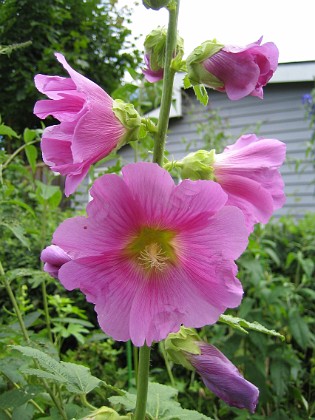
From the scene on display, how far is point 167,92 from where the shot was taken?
86cm

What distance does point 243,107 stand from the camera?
292 inches

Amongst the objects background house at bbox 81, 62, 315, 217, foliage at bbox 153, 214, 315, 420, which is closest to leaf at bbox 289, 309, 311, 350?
foliage at bbox 153, 214, 315, 420

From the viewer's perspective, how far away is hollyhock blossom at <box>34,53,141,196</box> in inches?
30.0

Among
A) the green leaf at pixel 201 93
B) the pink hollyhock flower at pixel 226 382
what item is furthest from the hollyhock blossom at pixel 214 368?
the green leaf at pixel 201 93

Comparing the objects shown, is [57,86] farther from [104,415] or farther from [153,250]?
[104,415]

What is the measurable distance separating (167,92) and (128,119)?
0.32ft

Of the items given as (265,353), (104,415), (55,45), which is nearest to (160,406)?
(104,415)

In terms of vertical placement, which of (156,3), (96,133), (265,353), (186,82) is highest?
(156,3)

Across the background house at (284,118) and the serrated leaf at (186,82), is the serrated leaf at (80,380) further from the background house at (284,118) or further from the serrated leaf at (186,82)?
the background house at (284,118)

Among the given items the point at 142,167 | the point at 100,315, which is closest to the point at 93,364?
the point at 100,315

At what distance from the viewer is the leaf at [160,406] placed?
3.13 ft

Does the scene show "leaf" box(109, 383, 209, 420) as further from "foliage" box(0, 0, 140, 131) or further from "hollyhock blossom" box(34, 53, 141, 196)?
"foliage" box(0, 0, 140, 131)

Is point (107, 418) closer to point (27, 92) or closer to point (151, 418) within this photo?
point (151, 418)

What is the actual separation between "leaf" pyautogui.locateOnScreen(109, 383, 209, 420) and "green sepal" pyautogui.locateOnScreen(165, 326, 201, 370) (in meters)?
0.12
